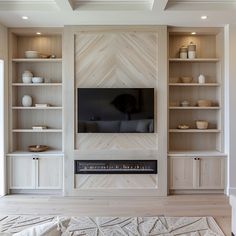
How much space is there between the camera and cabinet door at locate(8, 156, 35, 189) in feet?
15.1

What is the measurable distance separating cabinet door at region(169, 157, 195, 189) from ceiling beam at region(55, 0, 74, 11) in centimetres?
282

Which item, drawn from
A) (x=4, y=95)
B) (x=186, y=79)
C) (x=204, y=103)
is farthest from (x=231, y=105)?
(x=4, y=95)

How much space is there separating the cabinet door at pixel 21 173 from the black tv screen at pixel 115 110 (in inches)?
41.8

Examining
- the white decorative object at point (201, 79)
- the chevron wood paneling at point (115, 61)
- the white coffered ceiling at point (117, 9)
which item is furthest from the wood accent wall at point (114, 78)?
the white decorative object at point (201, 79)

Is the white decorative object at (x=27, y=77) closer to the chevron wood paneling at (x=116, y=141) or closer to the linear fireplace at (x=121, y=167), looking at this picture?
the chevron wood paneling at (x=116, y=141)

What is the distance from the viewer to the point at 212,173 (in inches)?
180

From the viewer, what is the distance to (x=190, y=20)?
4281mm

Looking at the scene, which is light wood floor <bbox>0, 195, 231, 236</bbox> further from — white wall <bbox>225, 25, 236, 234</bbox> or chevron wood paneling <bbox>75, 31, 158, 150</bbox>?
chevron wood paneling <bbox>75, 31, 158, 150</bbox>

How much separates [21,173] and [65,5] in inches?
110

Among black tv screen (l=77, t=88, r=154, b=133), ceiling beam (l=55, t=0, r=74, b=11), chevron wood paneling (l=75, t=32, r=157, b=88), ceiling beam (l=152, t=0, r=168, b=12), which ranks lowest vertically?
black tv screen (l=77, t=88, r=154, b=133)

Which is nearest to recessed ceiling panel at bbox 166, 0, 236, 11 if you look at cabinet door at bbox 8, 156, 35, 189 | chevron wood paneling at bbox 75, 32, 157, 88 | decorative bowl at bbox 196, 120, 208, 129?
chevron wood paneling at bbox 75, 32, 157, 88

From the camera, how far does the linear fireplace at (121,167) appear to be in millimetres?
4500

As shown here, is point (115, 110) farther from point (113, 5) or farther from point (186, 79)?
point (113, 5)

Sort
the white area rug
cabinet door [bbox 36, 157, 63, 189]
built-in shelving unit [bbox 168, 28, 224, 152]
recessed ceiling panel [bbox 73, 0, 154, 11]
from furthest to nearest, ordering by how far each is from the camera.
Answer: built-in shelving unit [bbox 168, 28, 224, 152] → cabinet door [bbox 36, 157, 63, 189] → recessed ceiling panel [bbox 73, 0, 154, 11] → the white area rug
